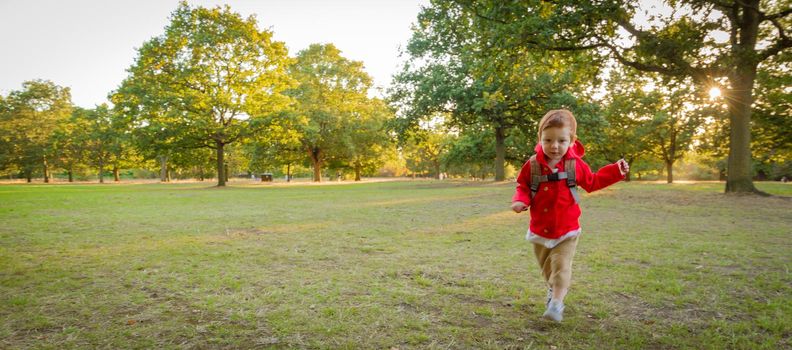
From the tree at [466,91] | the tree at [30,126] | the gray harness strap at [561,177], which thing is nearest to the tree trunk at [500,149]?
the tree at [466,91]

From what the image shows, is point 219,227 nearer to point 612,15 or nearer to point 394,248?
point 394,248

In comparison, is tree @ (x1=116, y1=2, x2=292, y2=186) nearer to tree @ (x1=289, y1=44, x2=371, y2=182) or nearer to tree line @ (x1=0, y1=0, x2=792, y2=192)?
tree line @ (x1=0, y1=0, x2=792, y2=192)

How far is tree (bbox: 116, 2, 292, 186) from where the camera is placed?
2738cm

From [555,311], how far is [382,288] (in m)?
1.77

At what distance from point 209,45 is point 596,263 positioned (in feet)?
97.9

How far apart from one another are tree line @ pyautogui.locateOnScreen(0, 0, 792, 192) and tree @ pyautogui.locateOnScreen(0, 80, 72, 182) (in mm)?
156

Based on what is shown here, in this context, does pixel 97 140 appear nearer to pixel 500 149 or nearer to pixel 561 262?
pixel 500 149

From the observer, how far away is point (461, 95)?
82.5ft

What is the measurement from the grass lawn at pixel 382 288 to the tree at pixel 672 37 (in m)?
7.31

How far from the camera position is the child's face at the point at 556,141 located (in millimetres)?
3416

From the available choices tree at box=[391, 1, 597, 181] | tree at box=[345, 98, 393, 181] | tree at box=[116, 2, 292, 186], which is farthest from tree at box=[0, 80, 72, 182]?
tree at box=[391, 1, 597, 181]

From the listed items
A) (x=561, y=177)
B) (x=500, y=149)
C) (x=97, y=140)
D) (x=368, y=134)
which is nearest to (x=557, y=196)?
(x=561, y=177)

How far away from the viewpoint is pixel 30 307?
3.71m

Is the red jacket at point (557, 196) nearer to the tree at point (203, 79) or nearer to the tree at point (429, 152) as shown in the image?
the tree at point (203, 79)
